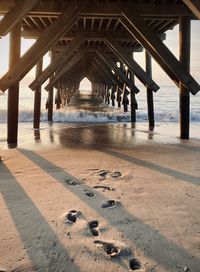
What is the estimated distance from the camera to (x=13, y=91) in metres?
5.69

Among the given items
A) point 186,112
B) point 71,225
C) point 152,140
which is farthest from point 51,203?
point 186,112

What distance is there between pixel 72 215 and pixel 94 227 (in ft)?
0.82

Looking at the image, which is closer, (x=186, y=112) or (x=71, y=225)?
(x=71, y=225)

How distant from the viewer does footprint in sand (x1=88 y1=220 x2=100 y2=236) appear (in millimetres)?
2145

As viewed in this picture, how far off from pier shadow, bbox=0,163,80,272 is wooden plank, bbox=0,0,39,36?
7.10ft

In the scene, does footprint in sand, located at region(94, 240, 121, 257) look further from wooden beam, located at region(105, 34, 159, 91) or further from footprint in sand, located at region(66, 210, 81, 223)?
wooden beam, located at region(105, 34, 159, 91)

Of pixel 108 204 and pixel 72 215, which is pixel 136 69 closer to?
pixel 108 204

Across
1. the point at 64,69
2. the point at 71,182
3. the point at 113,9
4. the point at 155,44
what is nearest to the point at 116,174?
the point at 71,182

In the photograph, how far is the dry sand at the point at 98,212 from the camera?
6.05ft

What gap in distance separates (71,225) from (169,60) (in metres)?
3.95

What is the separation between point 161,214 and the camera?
2.46 m

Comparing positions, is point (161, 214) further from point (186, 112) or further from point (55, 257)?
point (186, 112)

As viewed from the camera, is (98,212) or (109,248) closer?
(109,248)

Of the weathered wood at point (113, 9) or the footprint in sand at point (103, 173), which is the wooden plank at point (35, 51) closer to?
the weathered wood at point (113, 9)
